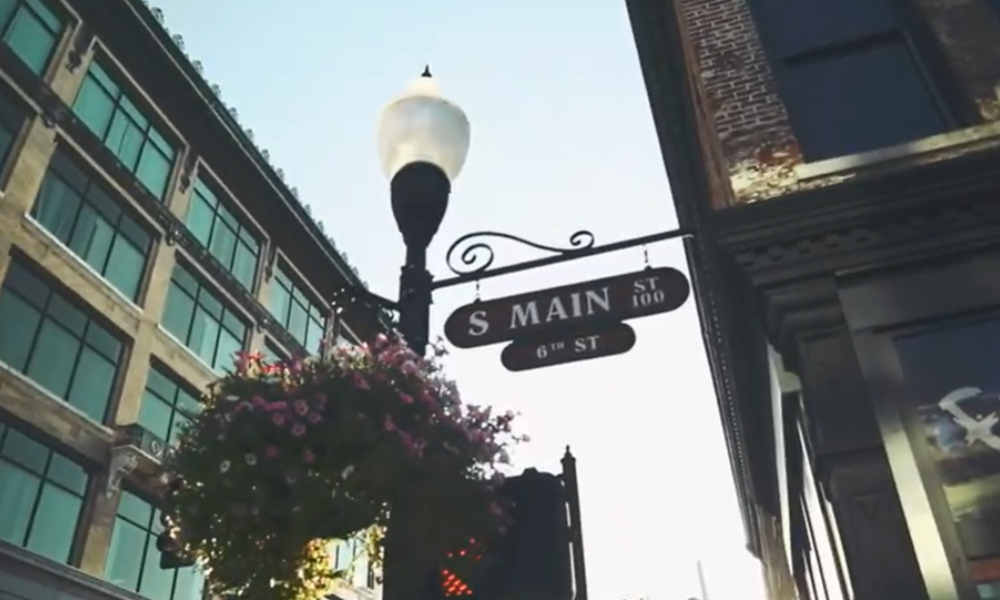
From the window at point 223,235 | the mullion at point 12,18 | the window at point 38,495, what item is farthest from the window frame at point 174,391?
the mullion at point 12,18

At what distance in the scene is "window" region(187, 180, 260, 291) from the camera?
91.6 ft

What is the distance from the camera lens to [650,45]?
433 inches

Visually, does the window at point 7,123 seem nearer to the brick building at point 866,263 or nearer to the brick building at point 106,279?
the brick building at point 106,279

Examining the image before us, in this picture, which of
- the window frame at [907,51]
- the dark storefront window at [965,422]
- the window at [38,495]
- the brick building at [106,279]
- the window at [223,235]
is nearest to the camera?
the dark storefront window at [965,422]

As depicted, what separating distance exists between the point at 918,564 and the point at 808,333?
70.5 inches

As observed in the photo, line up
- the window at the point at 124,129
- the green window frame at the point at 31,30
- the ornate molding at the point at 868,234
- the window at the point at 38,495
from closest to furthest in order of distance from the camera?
the ornate molding at the point at 868,234, the window at the point at 38,495, the green window frame at the point at 31,30, the window at the point at 124,129

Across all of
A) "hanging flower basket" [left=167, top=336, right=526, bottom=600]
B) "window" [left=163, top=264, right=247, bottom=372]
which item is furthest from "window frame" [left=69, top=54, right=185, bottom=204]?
"hanging flower basket" [left=167, top=336, right=526, bottom=600]

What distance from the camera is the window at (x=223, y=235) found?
27.9 meters

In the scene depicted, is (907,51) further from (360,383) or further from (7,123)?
(7,123)

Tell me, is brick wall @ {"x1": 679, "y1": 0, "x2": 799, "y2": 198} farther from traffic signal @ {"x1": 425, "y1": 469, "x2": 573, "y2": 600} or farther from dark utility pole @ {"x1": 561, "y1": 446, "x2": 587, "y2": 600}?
traffic signal @ {"x1": 425, "y1": 469, "x2": 573, "y2": 600}

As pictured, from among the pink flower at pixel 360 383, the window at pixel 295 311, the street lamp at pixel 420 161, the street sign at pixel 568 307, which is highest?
the window at pixel 295 311

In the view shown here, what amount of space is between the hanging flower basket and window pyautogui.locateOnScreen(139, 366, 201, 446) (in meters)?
19.4

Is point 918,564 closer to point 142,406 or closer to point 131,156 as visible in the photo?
point 142,406

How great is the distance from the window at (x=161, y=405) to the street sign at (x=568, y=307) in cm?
1949
